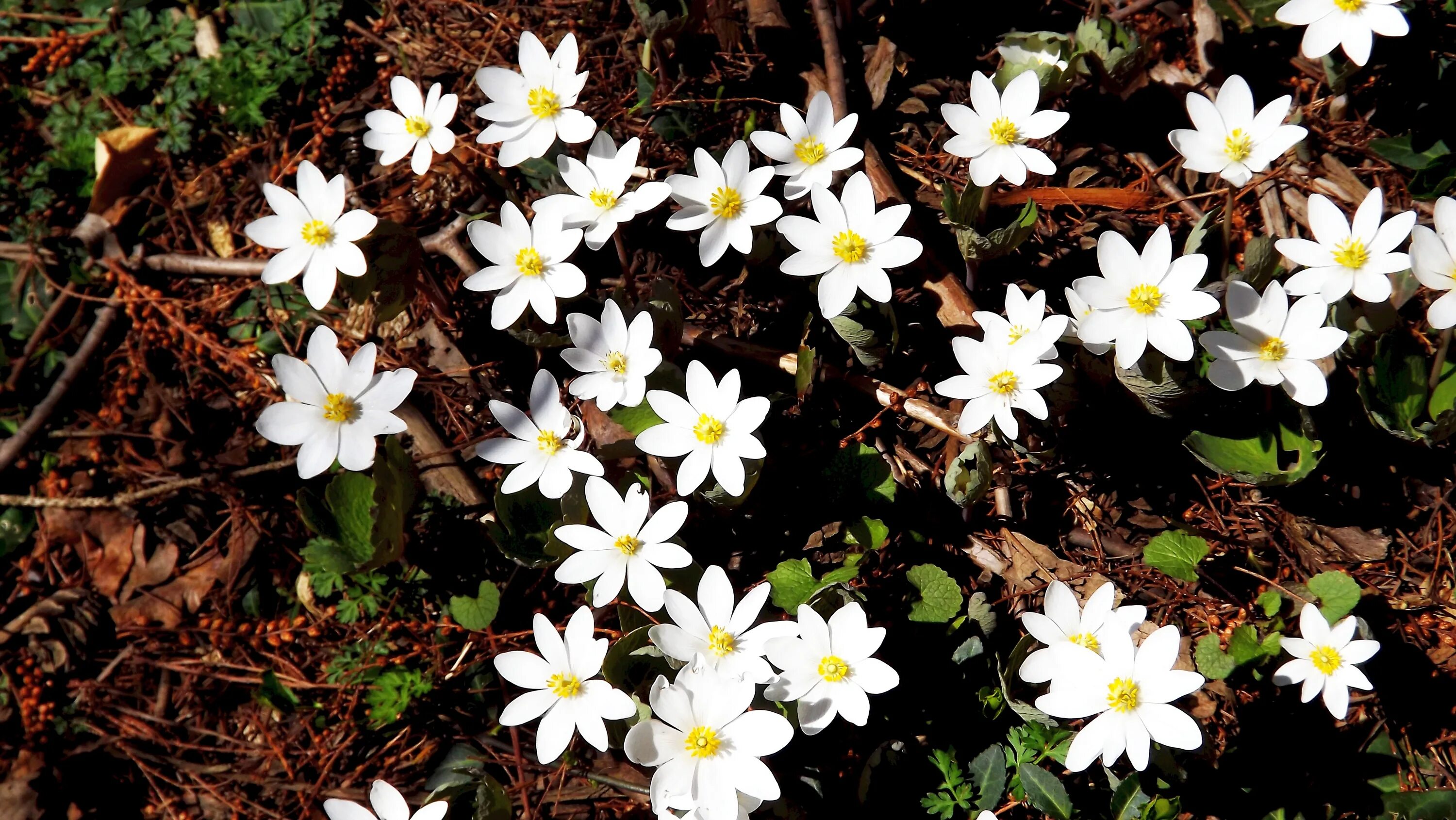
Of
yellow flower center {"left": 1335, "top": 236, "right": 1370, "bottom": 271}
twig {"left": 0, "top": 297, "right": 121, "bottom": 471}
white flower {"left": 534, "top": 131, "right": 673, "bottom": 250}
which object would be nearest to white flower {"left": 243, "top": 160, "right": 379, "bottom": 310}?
white flower {"left": 534, "top": 131, "right": 673, "bottom": 250}

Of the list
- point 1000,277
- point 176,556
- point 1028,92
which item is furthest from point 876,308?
point 176,556

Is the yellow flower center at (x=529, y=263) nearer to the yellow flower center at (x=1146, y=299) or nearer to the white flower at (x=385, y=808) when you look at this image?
the white flower at (x=385, y=808)

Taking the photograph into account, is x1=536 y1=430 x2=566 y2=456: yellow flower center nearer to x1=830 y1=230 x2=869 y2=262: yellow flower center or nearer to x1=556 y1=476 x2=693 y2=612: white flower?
x1=556 y1=476 x2=693 y2=612: white flower

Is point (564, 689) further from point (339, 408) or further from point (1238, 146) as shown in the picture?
point (1238, 146)

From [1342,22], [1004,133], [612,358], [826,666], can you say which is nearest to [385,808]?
[826,666]

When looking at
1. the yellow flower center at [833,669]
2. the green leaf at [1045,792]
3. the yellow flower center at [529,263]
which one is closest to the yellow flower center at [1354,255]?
the green leaf at [1045,792]

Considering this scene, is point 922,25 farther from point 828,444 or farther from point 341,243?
point 341,243
